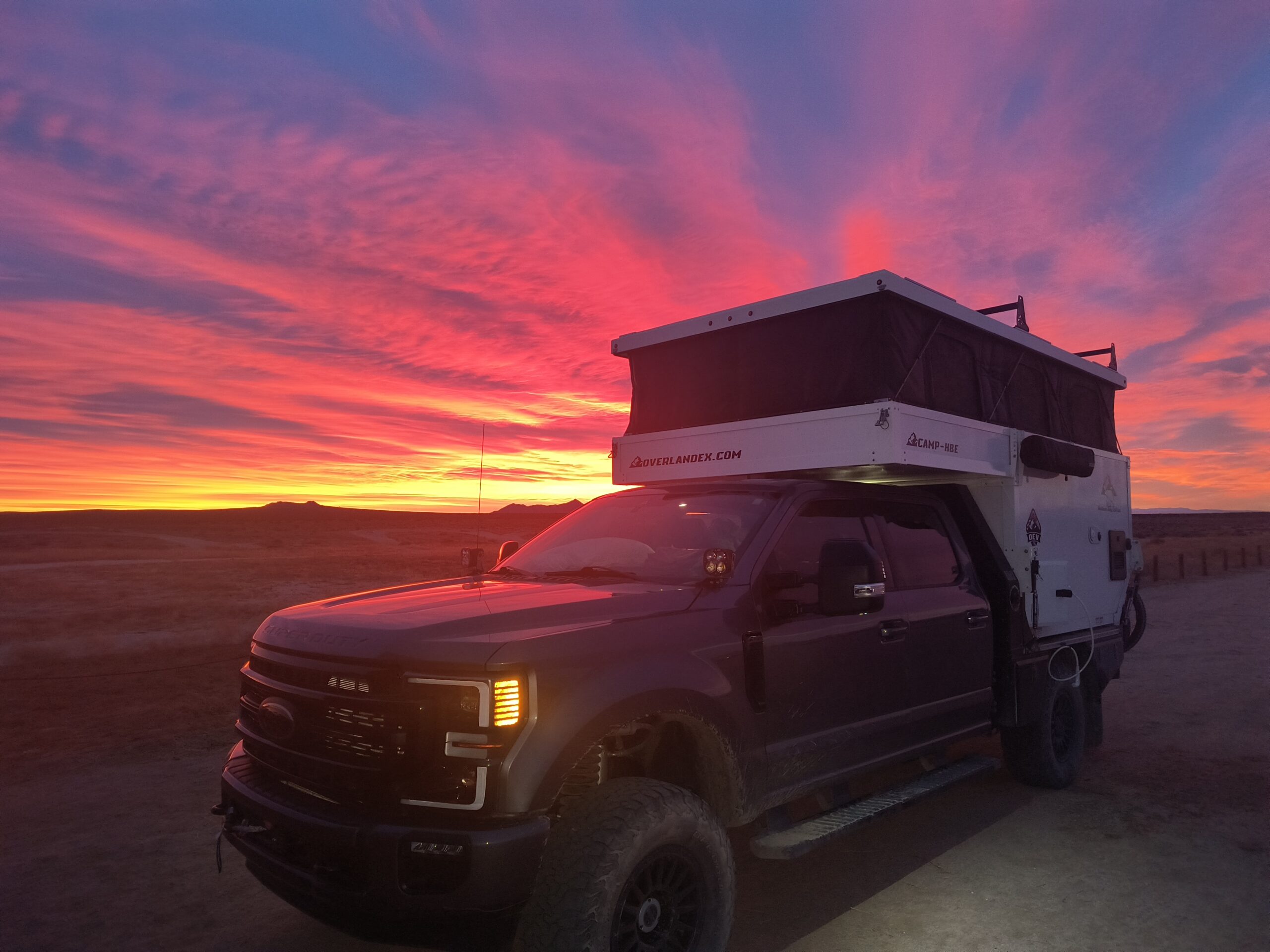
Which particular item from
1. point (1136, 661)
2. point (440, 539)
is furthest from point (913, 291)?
point (440, 539)

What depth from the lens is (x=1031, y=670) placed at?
18.6 ft

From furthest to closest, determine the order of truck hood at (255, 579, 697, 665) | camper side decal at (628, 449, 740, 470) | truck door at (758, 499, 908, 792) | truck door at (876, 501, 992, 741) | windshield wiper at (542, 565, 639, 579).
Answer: camper side decal at (628, 449, 740, 470)
truck door at (876, 501, 992, 741)
windshield wiper at (542, 565, 639, 579)
truck door at (758, 499, 908, 792)
truck hood at (255, 579, 697, 665)

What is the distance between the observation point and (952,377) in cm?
554

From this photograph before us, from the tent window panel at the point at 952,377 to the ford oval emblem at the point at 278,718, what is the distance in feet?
12.9

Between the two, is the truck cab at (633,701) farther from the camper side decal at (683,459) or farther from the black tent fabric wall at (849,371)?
the black tent fabric wall at (849,371)

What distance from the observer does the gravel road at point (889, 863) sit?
3811mm

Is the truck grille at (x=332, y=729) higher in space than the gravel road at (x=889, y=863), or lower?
higher

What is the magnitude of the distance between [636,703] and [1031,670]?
144 inches

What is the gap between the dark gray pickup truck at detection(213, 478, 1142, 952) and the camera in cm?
277

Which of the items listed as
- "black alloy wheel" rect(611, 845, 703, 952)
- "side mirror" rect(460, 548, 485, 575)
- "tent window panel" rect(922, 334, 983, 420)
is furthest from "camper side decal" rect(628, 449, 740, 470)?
"black alloy wheel" rect(611, 845, 703, 952)

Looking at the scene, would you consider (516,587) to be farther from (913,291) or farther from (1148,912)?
(1148,912)

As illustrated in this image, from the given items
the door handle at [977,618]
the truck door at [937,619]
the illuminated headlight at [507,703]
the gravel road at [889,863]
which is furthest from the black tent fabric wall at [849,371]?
the illuminated headlight at [507,703]

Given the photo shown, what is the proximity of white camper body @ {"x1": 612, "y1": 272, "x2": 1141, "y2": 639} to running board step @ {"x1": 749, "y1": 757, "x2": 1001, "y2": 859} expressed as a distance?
1.29 metres

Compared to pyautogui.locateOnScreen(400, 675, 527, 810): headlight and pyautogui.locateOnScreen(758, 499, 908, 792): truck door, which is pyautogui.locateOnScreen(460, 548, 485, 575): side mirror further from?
pyautogui.locateOnScreen(400, 675, 527, 810): headlight
